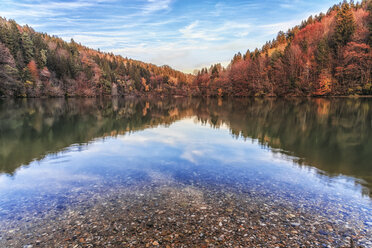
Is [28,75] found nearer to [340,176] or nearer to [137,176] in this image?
[137,176]

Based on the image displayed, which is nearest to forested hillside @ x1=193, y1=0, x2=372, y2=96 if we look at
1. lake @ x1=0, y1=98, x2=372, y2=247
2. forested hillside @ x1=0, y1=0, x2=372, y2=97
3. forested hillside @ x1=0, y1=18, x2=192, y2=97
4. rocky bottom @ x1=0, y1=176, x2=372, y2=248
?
forested hillside @ x1=0, y1=0, x2=372, y2=97

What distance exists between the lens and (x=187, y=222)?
5.51 m

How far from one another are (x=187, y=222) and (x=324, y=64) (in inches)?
2973

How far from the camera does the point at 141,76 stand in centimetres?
16012

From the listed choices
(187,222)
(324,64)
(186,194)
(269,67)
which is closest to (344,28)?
(324,64)

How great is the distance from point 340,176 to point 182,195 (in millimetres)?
7087

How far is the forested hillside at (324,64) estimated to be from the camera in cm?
5494

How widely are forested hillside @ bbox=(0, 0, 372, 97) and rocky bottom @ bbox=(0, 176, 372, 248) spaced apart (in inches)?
2572

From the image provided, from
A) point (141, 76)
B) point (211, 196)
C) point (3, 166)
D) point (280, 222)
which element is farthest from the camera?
point (141, 76)

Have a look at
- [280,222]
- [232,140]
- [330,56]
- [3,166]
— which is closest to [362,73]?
[330,56]

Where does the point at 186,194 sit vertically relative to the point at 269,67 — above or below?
below

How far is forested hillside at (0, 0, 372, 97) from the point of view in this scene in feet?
187

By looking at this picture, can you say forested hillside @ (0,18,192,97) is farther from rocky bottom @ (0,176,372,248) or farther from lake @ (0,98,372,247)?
rocky bottom @ (0,176,372,248)

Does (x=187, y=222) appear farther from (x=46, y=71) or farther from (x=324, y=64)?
(x=46, y=71)
